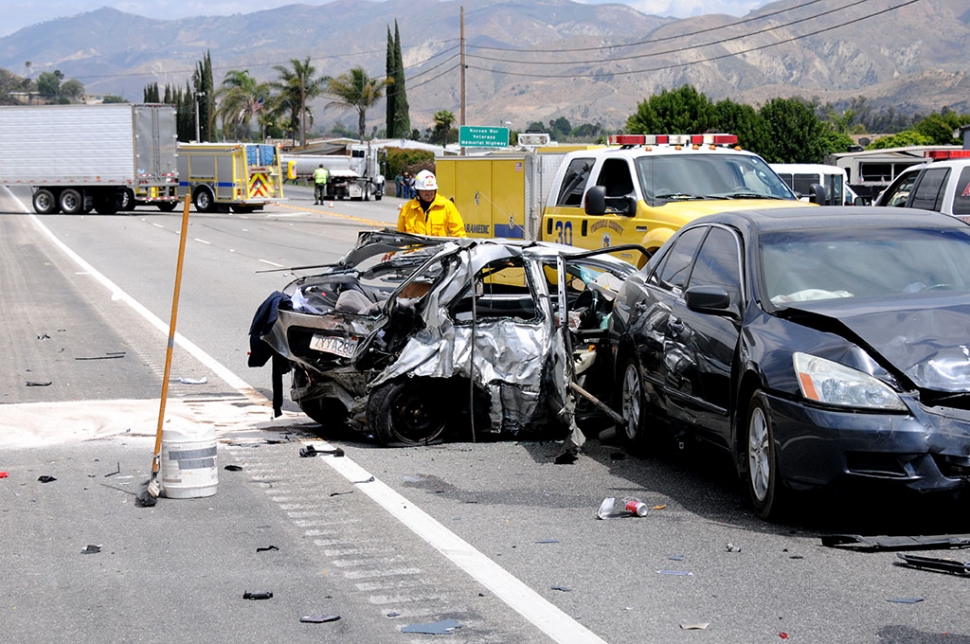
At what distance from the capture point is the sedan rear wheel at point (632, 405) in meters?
8.79

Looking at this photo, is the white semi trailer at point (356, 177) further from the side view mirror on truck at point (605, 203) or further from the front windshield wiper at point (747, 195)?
the front windshield wiper at point (747, 195)

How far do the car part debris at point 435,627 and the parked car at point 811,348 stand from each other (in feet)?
7.01

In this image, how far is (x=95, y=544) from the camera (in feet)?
21.8

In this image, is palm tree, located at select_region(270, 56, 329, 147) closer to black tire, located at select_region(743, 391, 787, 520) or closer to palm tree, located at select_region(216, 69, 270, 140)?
palm tree, located at select_region(216, 69, 270, 140)

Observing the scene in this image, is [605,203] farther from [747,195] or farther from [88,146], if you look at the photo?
[88,146]

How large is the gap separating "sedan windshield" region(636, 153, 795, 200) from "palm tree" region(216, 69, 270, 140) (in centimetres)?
11161

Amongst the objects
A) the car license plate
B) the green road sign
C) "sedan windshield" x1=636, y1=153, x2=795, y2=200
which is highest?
the green road sign

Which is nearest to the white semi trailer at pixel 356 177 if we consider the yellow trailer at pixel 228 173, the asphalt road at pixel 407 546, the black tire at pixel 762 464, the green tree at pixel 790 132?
the yellow trailer at pixel 228 173

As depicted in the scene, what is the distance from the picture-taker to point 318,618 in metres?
5.38

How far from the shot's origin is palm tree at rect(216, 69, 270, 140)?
410 feet

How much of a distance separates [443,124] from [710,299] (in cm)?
11192

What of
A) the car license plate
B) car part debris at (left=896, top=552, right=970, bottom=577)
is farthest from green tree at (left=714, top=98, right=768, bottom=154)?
car part debris at (left=896, top=552, right=970, bottom=577)

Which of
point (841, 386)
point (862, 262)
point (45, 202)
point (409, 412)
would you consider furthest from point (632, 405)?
point (45, 202)

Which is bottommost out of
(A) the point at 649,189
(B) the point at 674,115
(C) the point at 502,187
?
(C) the point at 502,187
